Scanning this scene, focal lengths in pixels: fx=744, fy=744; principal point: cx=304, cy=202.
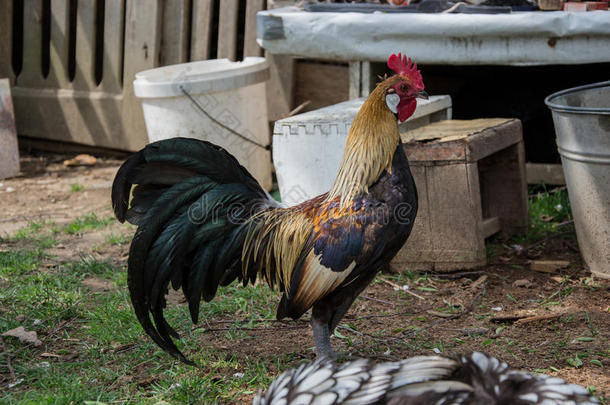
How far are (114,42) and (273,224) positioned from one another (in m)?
5.11

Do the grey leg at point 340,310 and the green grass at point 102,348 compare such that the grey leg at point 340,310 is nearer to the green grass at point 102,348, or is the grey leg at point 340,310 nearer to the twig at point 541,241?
the green grass at point 102,348

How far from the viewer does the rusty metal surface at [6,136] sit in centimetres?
765

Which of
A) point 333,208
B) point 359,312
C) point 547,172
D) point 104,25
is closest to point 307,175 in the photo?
point 359,312

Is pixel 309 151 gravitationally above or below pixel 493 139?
below

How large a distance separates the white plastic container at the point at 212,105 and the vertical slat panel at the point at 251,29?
0.65 metres

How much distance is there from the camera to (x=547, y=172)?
6.38 metres

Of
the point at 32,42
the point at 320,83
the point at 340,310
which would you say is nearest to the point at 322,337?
the point at 340,310

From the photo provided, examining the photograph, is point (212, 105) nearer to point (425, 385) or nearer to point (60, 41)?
point (60, 41)

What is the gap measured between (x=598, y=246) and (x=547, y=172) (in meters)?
1.72


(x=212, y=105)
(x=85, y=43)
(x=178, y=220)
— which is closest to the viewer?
(x=178, y=220)

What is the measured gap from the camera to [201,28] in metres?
7.57

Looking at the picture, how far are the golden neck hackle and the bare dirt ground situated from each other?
97 cm

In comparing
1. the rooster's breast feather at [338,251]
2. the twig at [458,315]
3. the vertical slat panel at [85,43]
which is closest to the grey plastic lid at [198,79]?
the vertical slat panel at [85,43]

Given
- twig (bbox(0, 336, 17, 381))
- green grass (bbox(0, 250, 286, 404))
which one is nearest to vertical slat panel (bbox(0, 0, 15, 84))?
green grass (bbox(0, 250, 286, 404))
